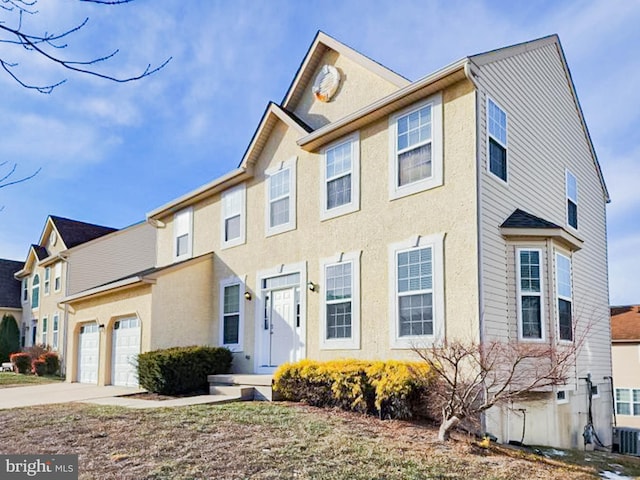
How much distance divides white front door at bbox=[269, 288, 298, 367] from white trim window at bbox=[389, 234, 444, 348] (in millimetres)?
3267

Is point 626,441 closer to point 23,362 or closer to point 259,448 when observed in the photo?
point 259,448

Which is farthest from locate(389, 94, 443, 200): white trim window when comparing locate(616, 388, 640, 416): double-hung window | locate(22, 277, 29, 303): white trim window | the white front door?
locate(22, 277, 29, 303): white trim window

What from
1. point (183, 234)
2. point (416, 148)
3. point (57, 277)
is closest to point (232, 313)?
point (183, 234)

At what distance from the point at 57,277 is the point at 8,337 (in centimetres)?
702

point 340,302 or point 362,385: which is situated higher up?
point 340,302

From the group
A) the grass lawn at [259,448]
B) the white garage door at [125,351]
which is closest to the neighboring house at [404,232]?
the white garage door at [125,351]

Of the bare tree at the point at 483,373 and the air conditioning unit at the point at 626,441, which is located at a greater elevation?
the bare tree at the point at 483,373

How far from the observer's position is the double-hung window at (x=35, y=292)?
33.7 meters

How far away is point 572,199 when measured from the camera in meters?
14.6

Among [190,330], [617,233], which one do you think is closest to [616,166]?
[617,233]

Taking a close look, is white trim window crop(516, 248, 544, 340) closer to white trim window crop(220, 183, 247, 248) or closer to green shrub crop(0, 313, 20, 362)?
white trim window crop(220, 183, 247, 248)

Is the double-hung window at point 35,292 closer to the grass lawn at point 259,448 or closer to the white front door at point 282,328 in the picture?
the white front door at point 282,328

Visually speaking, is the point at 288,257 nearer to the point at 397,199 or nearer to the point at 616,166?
the point at 397,199

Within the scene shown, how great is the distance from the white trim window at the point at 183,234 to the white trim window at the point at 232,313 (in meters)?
2.54
